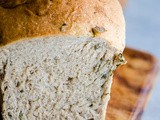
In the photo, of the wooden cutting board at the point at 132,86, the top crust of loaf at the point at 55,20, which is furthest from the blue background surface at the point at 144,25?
the top crust of loaf at the point at 55,20

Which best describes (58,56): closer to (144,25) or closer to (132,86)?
(132,86)

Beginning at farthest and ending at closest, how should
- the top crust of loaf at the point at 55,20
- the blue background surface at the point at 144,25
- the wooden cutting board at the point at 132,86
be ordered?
1. the blue background surface at the point at 144,25
2. the wooden cutting board at the point at 132,86
3. the top crust of loaf at the point at 55,20

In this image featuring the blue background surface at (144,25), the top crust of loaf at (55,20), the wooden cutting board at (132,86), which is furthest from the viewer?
the blue background surface at (144,25)

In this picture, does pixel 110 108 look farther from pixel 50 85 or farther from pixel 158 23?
pixel 158 23

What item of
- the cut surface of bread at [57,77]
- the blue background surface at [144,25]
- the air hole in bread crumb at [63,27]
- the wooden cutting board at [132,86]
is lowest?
the blue background surface at [144,25]

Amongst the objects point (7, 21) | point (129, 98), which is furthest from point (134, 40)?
point (7, 21)

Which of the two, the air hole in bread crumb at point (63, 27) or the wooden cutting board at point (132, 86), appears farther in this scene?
the wooden cutting board at point (132, 86)

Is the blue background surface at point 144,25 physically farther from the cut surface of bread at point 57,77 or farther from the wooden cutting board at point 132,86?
the cut surface of bread at point 57,77

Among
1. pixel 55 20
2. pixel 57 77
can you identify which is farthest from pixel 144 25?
pixel 55 20

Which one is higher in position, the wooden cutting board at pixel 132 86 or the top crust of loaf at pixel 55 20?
the top crust of loaf at pixel 55 20
